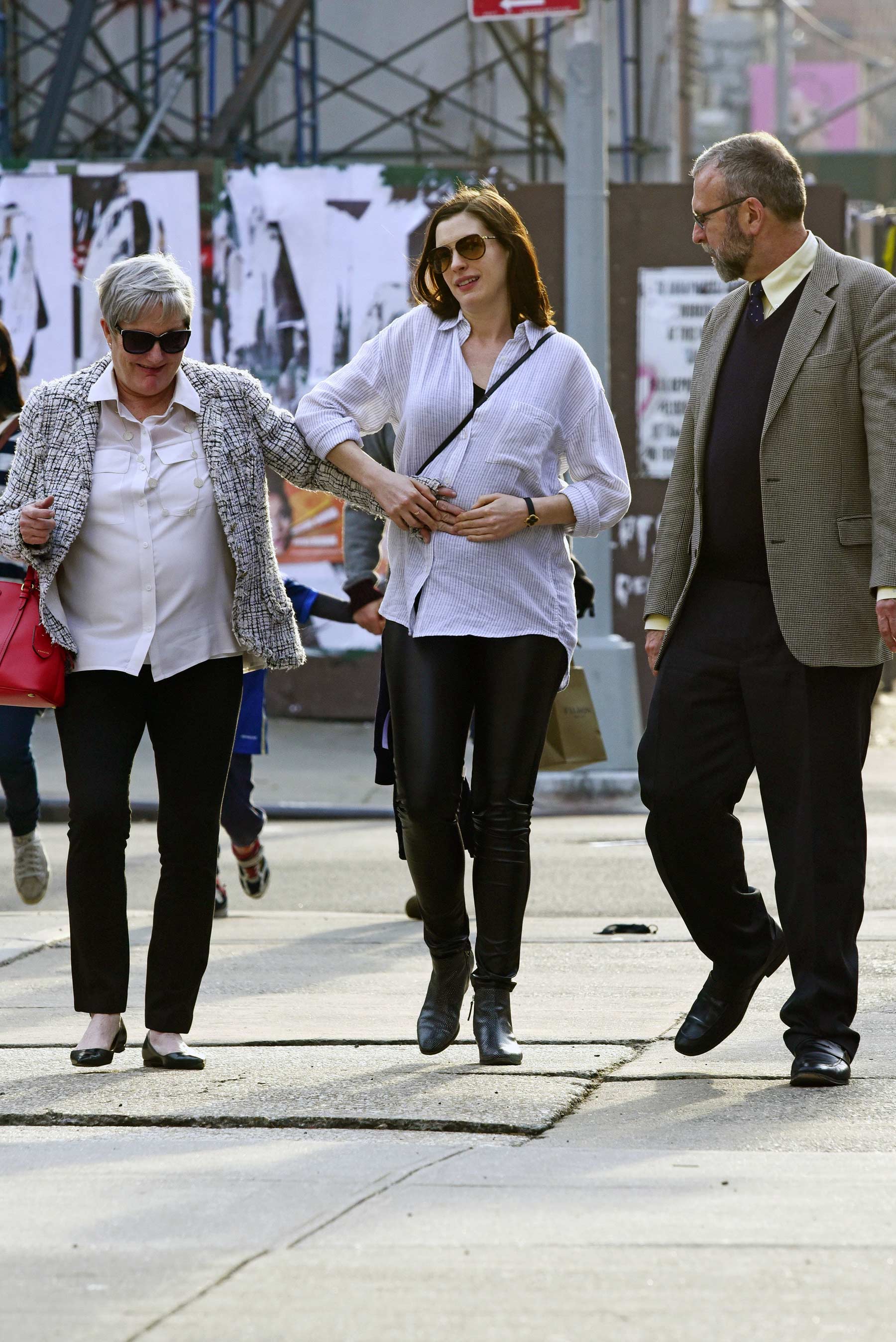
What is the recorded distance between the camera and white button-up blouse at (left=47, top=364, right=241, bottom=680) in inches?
169

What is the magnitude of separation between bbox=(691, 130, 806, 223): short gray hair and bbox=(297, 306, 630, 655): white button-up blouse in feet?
1.61

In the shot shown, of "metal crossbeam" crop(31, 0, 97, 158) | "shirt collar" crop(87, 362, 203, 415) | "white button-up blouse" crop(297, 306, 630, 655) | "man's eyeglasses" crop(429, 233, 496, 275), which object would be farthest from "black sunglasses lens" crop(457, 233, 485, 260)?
"metal crossbeam" crop(31, 0, 97, 158)

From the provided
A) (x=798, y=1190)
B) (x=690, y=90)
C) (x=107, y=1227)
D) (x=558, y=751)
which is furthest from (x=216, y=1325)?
(x=690, y=90)

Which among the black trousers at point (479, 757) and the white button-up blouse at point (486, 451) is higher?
the white button-up blouse at point (486, 451)

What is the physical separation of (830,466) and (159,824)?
1.68 m

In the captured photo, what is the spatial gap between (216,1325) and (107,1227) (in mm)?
527

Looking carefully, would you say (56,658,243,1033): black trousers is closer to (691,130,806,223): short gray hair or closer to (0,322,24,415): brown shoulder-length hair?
(691,130,806,223): short gray hair

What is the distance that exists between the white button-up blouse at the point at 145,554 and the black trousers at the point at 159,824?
0.24 feet

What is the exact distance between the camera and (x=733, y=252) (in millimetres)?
4246

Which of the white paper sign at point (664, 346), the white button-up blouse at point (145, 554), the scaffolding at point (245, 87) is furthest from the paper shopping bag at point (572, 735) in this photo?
the scaffolding at point (245, 87)

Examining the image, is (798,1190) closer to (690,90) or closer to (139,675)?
(139,675)

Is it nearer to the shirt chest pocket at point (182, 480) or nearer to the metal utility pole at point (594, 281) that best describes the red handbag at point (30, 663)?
the shirt chest pocket at point (182, 480)

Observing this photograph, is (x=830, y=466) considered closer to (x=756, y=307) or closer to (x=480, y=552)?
(x=756, y=307)

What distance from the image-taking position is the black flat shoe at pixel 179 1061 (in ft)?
14.2
